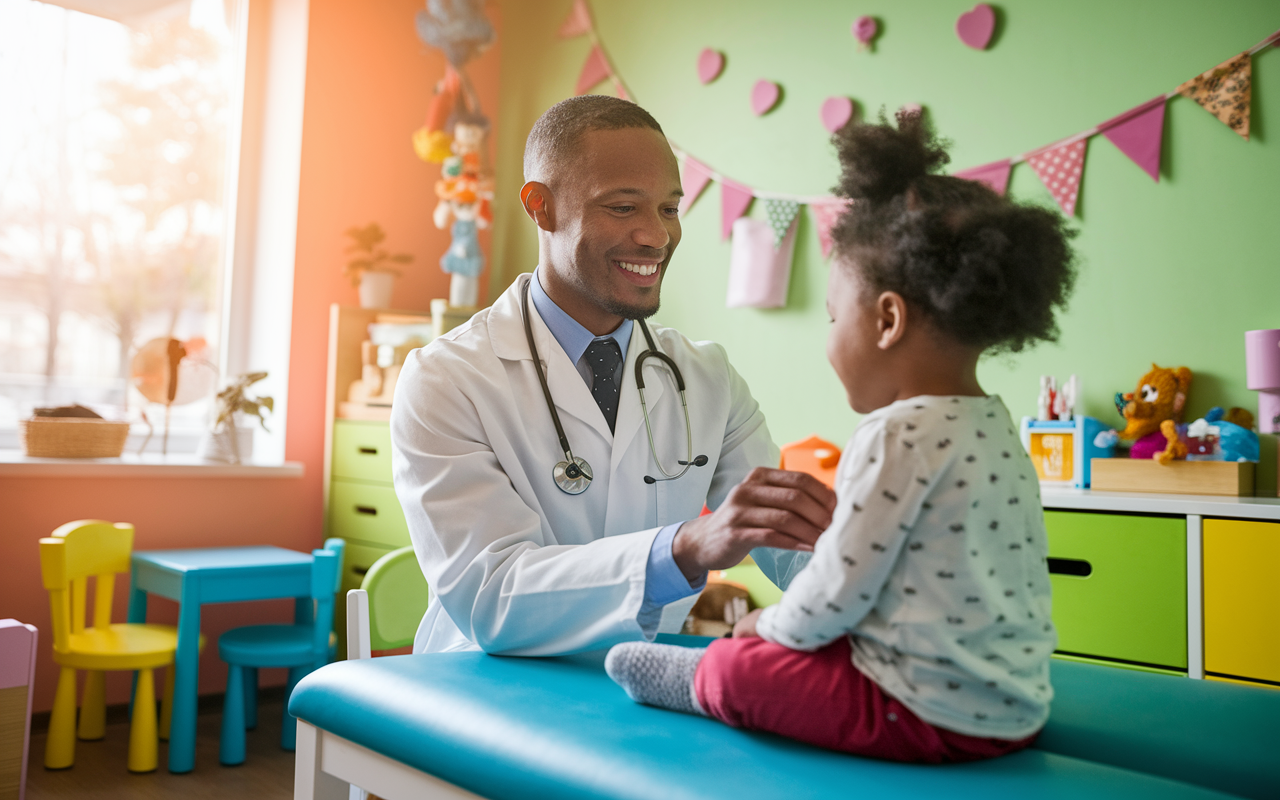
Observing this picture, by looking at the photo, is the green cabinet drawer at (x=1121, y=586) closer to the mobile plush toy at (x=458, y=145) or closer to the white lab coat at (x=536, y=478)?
the white lab coat at (x=536, y=478)

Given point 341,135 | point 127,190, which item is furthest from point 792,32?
point 127,190

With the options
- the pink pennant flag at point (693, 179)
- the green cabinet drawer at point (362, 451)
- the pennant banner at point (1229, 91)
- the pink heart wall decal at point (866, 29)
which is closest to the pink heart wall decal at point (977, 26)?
the pink heart wall decal at point (866, 29)

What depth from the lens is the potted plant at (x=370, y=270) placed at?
3404 millimetres

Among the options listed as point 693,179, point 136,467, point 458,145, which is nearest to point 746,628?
point 693,179

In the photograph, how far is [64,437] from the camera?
284 centimetres

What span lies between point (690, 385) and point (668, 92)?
2.20 metres

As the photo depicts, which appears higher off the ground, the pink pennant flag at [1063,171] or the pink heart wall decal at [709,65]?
the pink heart wall decal at [709,65]

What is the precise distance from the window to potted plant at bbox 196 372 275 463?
0.23 meters

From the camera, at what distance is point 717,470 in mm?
1423

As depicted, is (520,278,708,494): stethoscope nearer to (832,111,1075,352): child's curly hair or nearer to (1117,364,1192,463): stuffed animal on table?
(832,111,1075,352): child's curly hair

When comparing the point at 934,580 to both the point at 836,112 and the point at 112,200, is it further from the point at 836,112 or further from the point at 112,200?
the point at 112,200

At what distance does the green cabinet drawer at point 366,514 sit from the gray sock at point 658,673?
90.1 inches

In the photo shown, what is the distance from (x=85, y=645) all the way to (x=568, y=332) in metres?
1.94

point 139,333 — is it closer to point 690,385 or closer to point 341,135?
point 341,135
